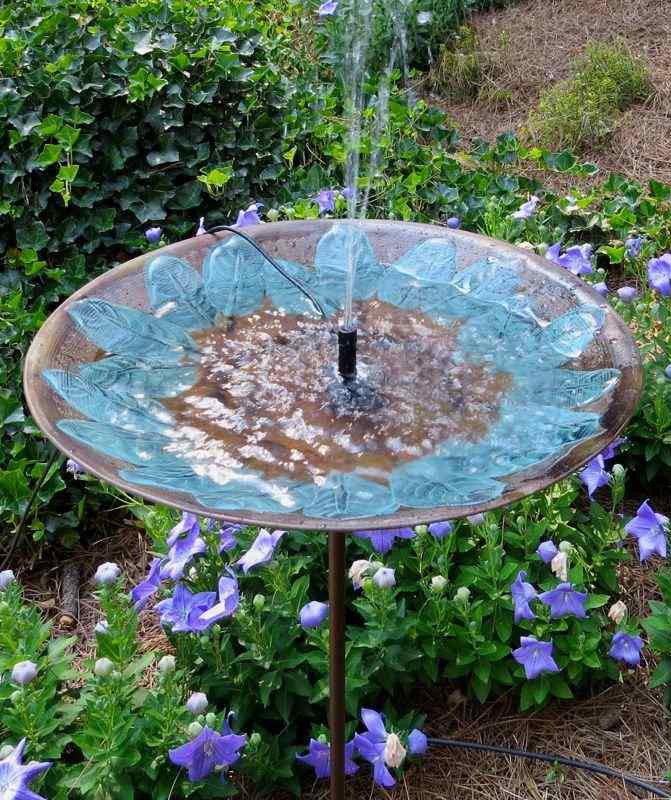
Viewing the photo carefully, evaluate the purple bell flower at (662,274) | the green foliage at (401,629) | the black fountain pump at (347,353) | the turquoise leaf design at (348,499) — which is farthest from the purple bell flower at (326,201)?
the turquoise leaf design at (348,499)

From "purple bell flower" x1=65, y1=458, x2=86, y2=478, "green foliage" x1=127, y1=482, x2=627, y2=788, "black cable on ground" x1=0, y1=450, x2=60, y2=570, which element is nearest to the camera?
"green foliage" x1=127, y1=482, x2=627, y2=788

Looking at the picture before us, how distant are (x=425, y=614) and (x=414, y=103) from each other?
9.62 feet

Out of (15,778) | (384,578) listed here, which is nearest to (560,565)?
(384,578)

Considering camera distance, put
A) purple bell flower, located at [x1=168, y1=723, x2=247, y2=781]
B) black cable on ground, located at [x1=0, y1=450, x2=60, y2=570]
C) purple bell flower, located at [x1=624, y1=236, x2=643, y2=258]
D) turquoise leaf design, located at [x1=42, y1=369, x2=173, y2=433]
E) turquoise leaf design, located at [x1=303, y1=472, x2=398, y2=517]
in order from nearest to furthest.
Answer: turquoise leaf design, located at [x1=303, y1=472, x2=398, y2=517] → turquoise leaf design, located at [x1=42, y1=369, x2=173, y2=433] → purple bell flower, located at [x1=168, y1=723, x2=247, y2=781] → black cable on ground, located at [x1=0, y1=450, x2=60, y2=570] → purple bell flower, located at [x1=624, y1=236, x2=643, y2=258]

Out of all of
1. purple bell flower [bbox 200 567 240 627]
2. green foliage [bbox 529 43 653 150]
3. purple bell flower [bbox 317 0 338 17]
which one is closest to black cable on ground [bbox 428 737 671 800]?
purple bell flower [bbox 200 567 240 627]

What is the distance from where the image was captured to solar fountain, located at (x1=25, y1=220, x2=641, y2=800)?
108cm

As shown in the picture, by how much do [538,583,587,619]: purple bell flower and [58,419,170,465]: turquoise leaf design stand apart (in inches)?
34.0

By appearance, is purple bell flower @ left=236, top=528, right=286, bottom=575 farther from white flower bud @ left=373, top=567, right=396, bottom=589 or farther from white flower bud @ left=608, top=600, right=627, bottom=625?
white flower bud @ left=608, top=600, right=627, bottom=625

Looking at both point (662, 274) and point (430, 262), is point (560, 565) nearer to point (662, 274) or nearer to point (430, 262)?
point (430, 262)

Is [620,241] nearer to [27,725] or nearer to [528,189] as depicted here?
[528,189]

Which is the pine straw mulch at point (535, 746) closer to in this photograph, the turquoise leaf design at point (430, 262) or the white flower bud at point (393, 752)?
the white flower bud at point (393, 752)

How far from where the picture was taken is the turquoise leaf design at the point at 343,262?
1.59 meters

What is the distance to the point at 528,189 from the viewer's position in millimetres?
3445

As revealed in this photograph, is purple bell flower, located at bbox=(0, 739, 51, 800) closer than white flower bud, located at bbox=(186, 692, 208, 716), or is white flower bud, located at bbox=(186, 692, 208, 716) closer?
purple bell flower, located at bbox=(0, 739, 51, 800)
